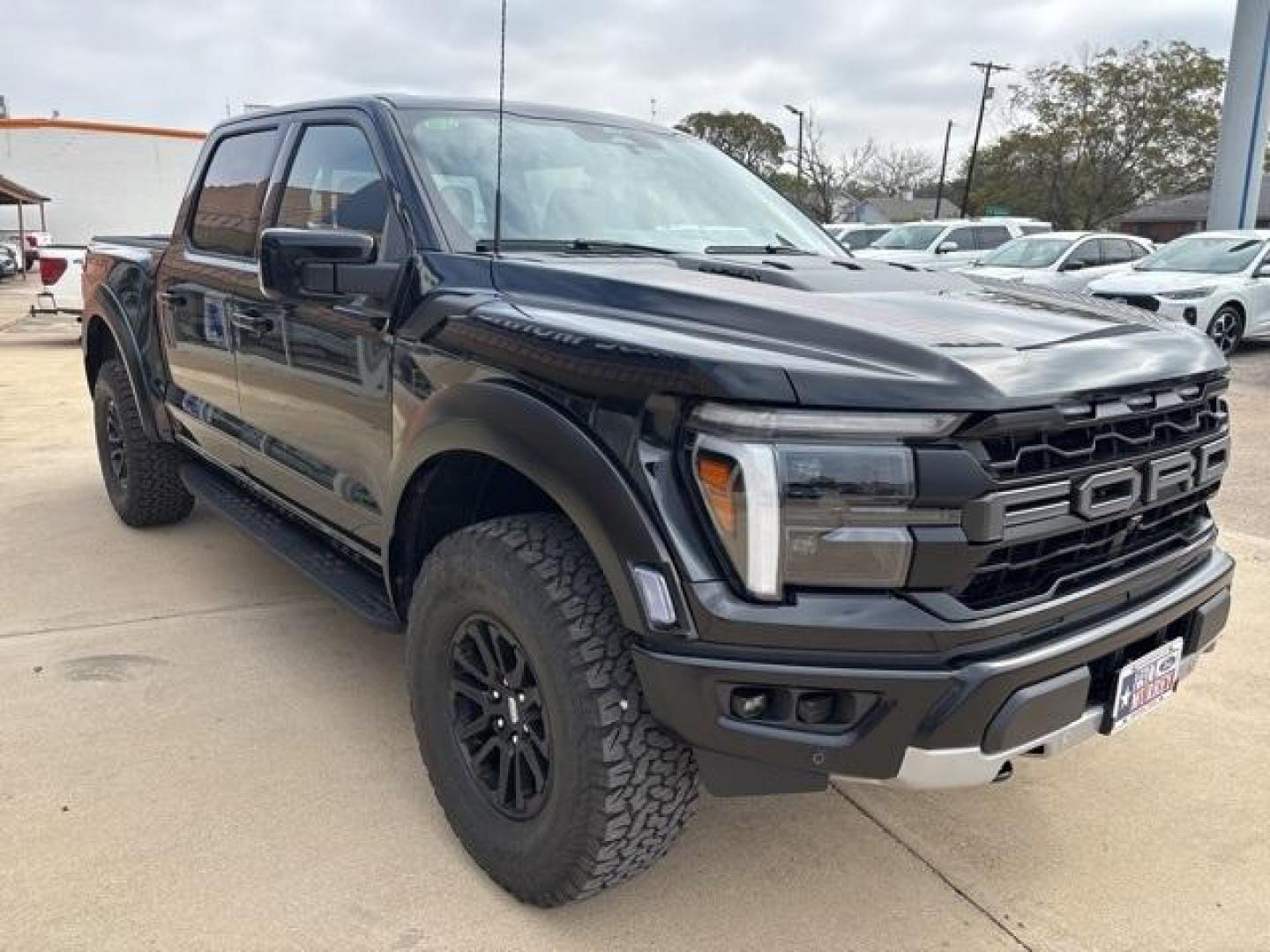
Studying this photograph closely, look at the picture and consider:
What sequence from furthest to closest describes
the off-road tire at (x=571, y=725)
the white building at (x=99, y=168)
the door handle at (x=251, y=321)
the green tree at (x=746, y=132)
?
the green tree at (x=746, y=132) < the white building at (x=99, y=168) < the door handle at (x=251, y=321) < the off-road tire at (x=571, y=725)

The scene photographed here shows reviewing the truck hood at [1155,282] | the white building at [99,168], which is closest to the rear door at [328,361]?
the truck hood at [1155,282]

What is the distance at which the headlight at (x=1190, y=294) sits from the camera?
11.6 meters

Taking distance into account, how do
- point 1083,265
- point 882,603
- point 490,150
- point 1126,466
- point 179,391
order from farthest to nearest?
point 1083,265
point 179,391
point 490,150
point 1126,466
point 882,603

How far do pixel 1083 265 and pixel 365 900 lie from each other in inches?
596

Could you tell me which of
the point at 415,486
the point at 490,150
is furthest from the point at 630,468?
the point at 490,150

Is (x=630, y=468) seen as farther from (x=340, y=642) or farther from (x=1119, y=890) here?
(x=340, y=642)

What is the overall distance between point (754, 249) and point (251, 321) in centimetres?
170

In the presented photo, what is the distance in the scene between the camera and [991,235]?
61.8 ft

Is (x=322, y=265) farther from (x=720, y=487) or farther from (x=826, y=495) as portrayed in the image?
(x=826, y=495)

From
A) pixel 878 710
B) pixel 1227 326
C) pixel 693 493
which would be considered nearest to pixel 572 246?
pixel 693 493

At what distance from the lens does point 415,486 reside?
2604mm

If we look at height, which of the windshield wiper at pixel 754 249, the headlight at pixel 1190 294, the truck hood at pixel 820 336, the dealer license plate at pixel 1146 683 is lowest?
the dealer license plate at pixel 1146 683

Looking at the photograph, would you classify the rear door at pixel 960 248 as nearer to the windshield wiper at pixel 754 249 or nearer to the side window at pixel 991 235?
the side window at pixel 991 235

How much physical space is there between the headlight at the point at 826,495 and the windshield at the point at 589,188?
1265mm
